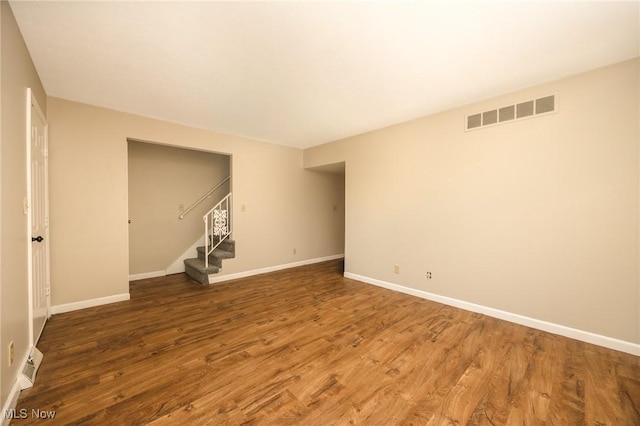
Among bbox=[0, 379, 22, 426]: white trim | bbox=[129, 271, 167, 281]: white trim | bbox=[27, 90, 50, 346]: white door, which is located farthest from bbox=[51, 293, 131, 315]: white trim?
bbox=[0, 379, 22, 426]: white trim

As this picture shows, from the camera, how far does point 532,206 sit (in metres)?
2.66

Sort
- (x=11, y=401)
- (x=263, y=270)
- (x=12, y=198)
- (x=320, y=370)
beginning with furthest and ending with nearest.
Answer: (x=263, y=270) → (x=320, y=370) → (x=12, y=198) → (x=11, y=401)

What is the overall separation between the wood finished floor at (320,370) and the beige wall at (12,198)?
1.32 feet

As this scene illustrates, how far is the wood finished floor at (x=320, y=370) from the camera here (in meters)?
1.53

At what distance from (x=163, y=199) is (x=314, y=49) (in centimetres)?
417

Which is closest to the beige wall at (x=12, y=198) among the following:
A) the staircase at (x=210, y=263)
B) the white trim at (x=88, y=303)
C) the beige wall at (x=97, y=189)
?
the beige wall at (x=97, y=189)

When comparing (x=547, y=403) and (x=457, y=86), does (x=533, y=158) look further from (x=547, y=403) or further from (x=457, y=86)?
(x=547, y=403)

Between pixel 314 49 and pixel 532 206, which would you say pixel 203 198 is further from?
pixel 532 206

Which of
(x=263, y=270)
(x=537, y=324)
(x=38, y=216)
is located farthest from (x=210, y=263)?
(x=537, y=324)

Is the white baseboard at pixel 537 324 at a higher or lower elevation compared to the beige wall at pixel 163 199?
lower

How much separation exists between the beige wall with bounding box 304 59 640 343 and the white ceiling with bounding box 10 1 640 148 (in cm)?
42

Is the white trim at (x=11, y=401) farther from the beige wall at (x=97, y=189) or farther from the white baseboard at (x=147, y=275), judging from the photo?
the white baseboard at (x=147, y=275)

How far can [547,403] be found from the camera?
1.62 metres

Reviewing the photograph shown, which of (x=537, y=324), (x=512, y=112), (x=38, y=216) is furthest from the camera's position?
(x=512, y=112)
